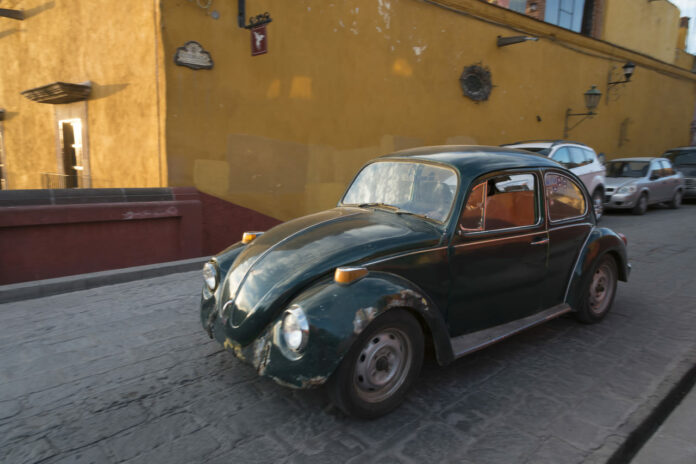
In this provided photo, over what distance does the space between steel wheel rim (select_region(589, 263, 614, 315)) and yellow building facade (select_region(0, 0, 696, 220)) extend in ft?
18.0

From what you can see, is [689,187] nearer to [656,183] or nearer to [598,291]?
[656,183]

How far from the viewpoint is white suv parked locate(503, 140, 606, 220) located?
9.35 meters

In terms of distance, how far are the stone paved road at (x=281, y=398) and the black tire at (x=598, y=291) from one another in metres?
0.15

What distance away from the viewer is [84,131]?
341 inches

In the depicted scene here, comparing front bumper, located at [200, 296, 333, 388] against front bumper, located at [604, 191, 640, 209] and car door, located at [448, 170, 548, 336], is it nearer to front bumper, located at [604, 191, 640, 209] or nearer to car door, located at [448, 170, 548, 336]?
car door, located at [448, 170, 548, 336]

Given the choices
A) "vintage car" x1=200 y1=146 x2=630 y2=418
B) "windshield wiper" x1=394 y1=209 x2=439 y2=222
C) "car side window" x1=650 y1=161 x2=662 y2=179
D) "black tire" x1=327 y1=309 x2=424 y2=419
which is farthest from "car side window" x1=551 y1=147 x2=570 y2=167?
"black tire" x1=327 y1=309 x2=424 y2=419

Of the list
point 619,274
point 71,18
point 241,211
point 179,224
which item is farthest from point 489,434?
point 71,18

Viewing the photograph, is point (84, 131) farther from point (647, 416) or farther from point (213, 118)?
point (647, 416)

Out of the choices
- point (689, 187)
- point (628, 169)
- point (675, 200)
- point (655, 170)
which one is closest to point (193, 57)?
point (628, 169)

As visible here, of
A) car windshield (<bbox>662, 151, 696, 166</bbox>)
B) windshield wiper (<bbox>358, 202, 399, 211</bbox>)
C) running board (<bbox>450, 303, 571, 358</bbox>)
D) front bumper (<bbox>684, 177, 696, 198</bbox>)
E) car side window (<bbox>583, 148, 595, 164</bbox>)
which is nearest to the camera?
running board (<bbox>450, 303, 571, 358</bbox>)

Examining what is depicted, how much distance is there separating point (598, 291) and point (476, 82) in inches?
344

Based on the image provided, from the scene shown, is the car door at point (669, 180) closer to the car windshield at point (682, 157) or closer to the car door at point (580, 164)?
the car windshield at point (682, 157)

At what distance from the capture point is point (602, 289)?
4.40 meters

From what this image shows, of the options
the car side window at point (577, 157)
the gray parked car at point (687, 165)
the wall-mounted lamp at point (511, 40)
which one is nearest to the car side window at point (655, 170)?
the gray parked car at point (687, 165)
